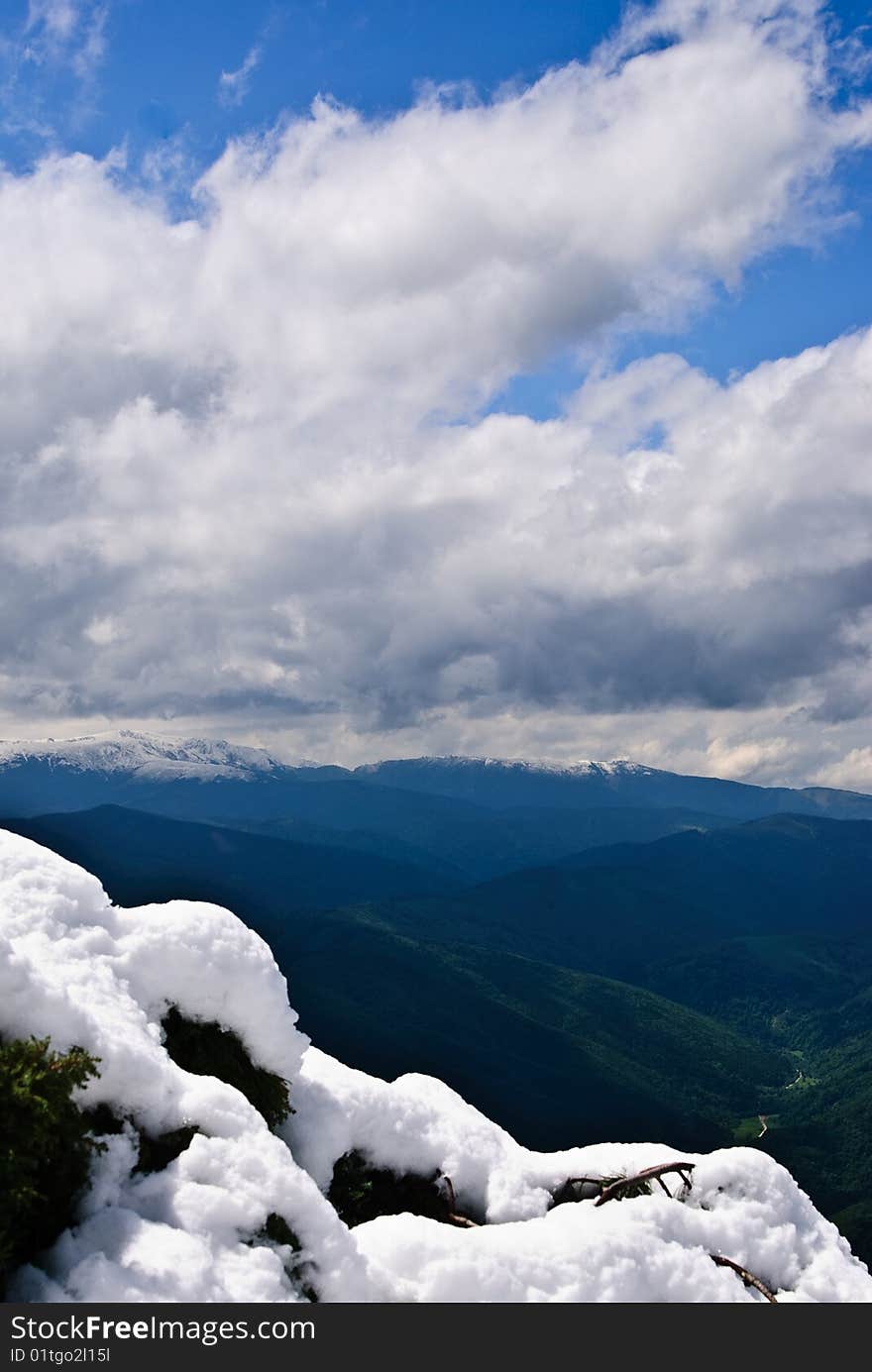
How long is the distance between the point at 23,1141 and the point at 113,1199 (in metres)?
0.95

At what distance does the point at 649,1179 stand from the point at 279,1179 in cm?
457

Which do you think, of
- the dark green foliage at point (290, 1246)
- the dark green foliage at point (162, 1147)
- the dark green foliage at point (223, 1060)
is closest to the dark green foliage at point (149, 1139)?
the dark green foliage at point (162, 1147)

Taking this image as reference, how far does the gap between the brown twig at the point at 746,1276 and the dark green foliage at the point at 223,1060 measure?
4.29 metres

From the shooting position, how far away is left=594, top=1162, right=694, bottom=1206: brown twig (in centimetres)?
884

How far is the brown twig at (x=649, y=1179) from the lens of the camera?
8.84 meters

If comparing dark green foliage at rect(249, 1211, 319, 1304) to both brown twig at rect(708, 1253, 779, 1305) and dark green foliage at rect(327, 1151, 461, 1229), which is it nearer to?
dark green foliage at rect(327, 1151, 461, 1229)

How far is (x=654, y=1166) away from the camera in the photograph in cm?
932

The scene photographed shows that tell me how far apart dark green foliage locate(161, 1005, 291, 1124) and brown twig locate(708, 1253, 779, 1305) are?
429 cm

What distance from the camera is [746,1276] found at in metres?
8.16

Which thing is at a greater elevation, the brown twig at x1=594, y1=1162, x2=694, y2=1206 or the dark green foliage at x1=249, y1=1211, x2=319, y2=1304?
the dark green foliage at x1=249, y1=1211, x2=319, y2=1304

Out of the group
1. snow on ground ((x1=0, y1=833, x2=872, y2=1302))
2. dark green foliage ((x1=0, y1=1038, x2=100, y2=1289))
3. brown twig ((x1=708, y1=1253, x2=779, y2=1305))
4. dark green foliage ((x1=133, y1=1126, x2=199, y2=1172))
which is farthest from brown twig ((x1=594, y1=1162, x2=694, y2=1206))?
dark green foliage ((x1=0, y1=1038, x2=100, y2=1289))

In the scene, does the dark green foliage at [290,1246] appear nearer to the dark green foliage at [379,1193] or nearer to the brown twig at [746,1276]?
the dark green foliage at [379,1193]
